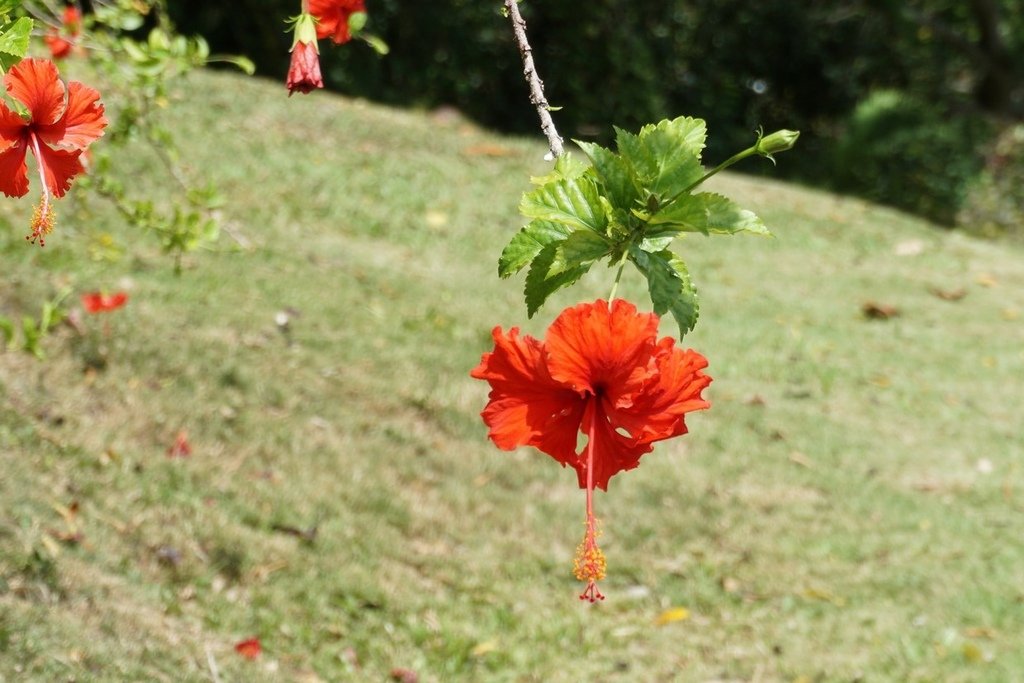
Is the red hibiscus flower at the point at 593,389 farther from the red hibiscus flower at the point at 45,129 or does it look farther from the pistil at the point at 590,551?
the red hibiscus flower at the point at 45,129

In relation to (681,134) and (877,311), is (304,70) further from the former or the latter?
(877,311)

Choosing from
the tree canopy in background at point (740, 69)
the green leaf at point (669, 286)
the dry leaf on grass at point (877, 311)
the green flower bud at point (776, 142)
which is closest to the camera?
the green flower bud at point (776, 142)

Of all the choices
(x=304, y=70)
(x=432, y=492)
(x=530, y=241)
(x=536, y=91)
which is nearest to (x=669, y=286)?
(x=530, y=241)

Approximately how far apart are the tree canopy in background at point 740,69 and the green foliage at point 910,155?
0.01 meters

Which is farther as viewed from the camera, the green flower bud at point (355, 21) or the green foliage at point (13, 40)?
the green flower bud at point (355, 21)

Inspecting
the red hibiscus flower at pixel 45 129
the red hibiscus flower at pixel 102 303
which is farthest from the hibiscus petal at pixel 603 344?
the red hibiscus flower at pixel 102 303

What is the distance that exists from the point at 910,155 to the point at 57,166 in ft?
33.7

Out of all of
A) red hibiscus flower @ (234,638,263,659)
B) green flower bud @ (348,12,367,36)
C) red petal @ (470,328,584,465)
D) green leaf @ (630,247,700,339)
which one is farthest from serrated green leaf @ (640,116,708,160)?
red hibiscus flower @ (234,638,263,659)

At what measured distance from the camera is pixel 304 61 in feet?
5.23

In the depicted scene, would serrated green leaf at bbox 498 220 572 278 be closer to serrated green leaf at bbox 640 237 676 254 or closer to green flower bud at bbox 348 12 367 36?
serrated green leaf at bbox 640 237 676 254

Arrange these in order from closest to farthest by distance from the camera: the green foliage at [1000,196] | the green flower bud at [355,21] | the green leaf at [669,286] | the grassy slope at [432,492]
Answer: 1. the green leaf at [669,286]
2. the green flower bud at [355,21]
3. the grassy slope at [432,492]
4. the green foliage at [1000,196]

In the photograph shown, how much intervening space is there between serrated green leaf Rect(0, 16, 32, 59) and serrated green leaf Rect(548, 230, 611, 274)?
25.6 inches

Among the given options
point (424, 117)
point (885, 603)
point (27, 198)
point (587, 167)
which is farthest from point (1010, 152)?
point (587, 167)

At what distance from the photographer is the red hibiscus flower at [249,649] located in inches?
123
